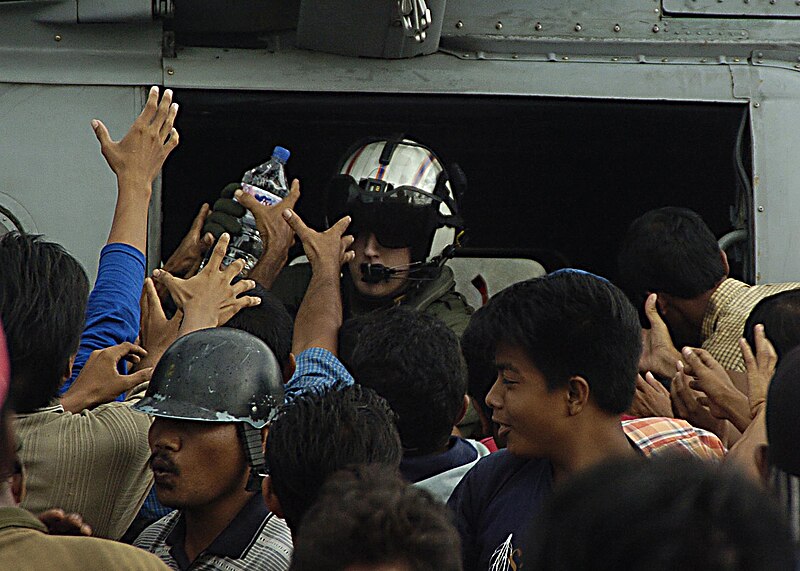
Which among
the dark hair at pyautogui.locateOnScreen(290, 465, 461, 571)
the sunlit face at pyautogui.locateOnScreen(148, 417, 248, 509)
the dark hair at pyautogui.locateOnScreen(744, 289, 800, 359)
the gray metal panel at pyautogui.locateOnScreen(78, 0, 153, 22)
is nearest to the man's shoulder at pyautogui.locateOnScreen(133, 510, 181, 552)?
the sunlit face at pyautogui.locateOnScreen(148, 417, 248, 509)

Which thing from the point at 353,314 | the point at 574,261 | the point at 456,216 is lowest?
the point at 574,261

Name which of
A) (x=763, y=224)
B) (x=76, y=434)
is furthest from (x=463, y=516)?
(x=763, y=224)

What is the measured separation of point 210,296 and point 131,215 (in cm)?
28

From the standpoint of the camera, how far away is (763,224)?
4020 millimetres

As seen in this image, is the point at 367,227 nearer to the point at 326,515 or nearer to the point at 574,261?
the point at 574,261

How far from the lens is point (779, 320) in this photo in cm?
298

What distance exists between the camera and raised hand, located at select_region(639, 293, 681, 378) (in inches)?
138

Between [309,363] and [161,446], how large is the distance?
0.58 m

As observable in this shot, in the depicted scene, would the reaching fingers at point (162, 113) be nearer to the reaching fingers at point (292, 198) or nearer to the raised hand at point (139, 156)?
the raised hand at point (139, 156)

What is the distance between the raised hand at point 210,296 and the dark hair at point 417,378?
1.53 feet

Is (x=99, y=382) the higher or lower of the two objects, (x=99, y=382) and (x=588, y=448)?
the lower

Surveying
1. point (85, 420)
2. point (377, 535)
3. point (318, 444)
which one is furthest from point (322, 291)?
point (377, 535)

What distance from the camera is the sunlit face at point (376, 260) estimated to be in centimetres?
398

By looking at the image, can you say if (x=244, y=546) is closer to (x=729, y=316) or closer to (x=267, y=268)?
(x=267, y=268)
